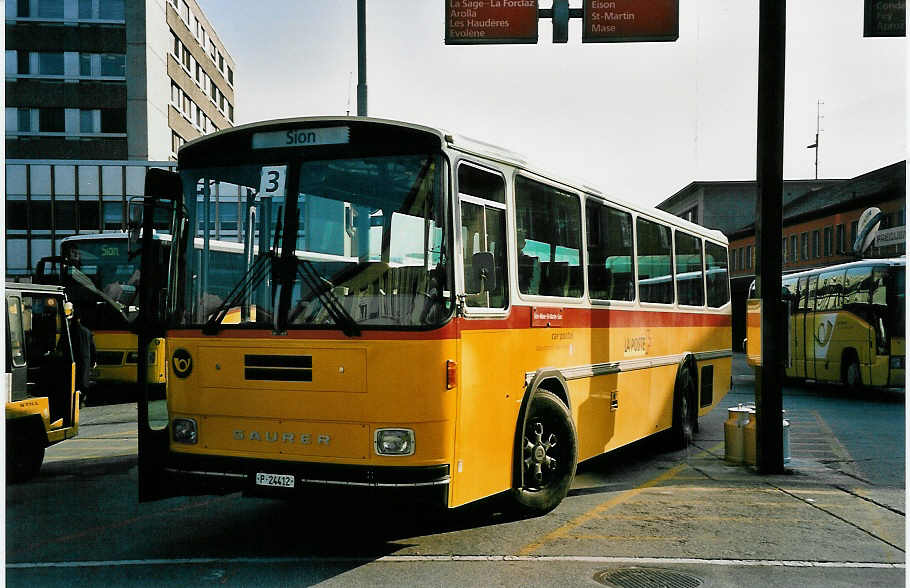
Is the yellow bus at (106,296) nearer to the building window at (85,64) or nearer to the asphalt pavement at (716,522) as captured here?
the asphalt pavement at (716,522)

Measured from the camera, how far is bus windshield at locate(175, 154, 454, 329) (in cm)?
671

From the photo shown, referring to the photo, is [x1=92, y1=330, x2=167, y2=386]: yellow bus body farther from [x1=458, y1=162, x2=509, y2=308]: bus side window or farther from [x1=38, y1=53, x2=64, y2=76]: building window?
[x1=38, y1=53, x2=64, y2=76]: building window

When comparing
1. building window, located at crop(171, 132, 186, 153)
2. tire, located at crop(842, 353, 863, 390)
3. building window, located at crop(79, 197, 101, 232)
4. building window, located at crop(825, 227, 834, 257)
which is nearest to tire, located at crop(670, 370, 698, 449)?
tire, located at crop(842, 353, 863, 390)

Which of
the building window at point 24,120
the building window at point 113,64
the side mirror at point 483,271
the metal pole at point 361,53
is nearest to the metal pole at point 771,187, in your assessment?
the side mirror at point 483,271

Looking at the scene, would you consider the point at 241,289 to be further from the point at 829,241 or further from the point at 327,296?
the point at 829,241

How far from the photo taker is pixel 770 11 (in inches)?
414

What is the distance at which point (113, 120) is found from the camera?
5744 cm

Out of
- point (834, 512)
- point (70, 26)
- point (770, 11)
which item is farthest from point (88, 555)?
point (70, 26)

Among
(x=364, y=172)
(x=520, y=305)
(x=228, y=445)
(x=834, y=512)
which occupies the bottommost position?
(x=834, y=512)

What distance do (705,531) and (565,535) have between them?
3.78ft

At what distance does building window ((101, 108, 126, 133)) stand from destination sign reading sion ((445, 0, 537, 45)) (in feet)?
161

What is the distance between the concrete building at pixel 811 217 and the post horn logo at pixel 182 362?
77.2ft

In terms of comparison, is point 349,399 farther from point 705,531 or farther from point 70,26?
point 70,26

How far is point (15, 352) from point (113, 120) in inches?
2014
